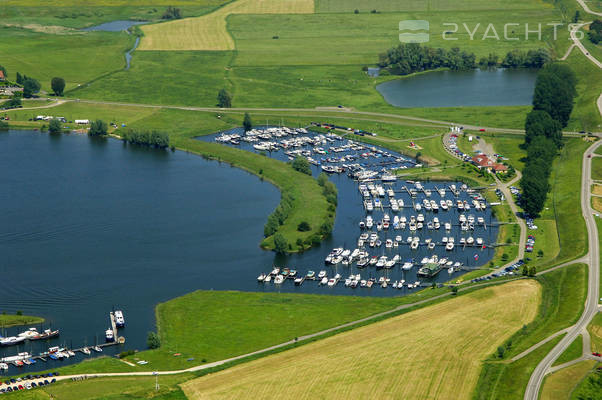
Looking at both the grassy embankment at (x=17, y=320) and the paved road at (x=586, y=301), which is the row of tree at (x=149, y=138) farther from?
the paved road at (x=586, y=301)

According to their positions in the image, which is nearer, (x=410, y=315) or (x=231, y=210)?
(x=410, y=315)

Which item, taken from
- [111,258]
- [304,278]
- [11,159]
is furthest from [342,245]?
[11,159]

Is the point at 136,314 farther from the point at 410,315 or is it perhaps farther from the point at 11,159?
the point at 11,159

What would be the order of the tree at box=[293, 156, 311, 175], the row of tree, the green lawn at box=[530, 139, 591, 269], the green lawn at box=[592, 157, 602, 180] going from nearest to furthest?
1. the green lawn at box=[530, 139, 591, 269]
2. the green lawn at box=[592, 157, 602, 180]
3. the tree at box=[293, 156, 311, 175]
4. the row of tree

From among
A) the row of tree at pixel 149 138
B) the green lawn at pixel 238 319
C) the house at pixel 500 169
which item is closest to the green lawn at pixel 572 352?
the green lawn at pixel 238 319

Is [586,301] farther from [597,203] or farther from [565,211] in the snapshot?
[597,203]

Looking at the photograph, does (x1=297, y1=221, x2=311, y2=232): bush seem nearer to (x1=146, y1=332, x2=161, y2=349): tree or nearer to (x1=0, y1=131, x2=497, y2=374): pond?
(x1=0, y1=131, x2=497, y2=374): pond

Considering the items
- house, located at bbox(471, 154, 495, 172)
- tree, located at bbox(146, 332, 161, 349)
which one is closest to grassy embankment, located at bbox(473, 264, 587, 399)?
tree, located at bbox(146, 332, 161, 349)
